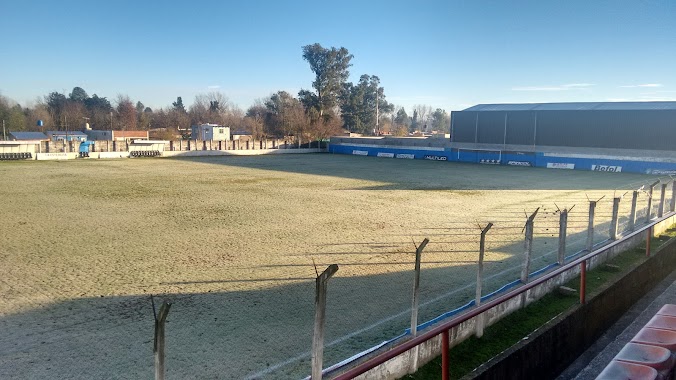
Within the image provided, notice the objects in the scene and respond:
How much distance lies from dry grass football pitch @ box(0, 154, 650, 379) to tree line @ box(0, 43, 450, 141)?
5067cm

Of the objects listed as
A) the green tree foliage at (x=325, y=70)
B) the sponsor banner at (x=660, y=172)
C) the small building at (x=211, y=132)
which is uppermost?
the green tree foliage at (x=325, y=70)

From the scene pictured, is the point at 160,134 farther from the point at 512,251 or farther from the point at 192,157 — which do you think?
the point at 512,251

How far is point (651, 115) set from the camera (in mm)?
41062

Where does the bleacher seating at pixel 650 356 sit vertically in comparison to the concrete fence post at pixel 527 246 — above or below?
below

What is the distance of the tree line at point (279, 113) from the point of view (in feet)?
251

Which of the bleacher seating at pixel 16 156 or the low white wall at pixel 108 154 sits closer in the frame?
the bleacher seating at pixel 16 156

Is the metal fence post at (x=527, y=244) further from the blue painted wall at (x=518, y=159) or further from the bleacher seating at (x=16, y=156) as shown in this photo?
the bleacher seating at (x=16, y=156)

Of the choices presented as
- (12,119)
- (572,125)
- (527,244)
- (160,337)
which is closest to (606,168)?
(572,125)

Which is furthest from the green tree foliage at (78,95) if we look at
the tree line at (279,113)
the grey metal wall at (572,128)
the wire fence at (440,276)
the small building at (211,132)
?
the wire fence at (440,276)

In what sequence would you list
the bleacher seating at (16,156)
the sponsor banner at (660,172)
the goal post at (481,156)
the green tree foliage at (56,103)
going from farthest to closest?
the green tree foliage at (56,103)
the goal post at (481,156)
the bleacher seating at (16,156)
the sponsor banner at (660,172)

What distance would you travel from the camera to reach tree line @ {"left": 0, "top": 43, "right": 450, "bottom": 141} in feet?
251

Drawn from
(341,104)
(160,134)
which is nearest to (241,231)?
(160,134)

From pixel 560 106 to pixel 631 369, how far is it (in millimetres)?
49002

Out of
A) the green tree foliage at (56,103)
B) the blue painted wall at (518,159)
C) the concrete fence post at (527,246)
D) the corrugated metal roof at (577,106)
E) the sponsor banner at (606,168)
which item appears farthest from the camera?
the green tree foliage at (56,103)
